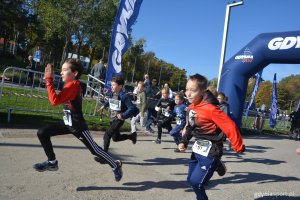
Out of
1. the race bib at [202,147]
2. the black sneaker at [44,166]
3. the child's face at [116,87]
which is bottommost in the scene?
the black sneaker at [44,166]

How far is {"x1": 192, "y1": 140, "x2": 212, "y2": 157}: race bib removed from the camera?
4.11 m

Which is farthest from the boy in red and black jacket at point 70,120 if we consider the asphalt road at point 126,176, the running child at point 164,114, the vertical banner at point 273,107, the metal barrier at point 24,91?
the vertical banner at point 273,107

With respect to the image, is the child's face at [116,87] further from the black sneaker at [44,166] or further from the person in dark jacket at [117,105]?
the black sneaker at [44,166]

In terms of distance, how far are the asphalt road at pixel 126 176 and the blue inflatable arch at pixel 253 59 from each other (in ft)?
18.0

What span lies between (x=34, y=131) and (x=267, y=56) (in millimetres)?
9407

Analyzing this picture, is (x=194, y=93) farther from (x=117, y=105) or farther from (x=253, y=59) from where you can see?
(x=253, y=59)

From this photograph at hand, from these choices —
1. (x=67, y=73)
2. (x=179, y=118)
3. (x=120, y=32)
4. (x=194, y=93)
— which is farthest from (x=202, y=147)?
(x=120, y=32)

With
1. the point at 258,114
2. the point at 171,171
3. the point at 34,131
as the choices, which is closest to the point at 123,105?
the point at 171,171

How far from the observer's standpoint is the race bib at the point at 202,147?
4105 millimetres

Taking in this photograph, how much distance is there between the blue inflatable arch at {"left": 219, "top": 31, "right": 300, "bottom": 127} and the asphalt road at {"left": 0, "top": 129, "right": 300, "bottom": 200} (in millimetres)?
5489

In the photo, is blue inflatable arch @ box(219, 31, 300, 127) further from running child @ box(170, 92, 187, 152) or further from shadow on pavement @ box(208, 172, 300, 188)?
shadow on pavement @ box(208, 172, 300, 188)

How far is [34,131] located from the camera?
8.13 meters

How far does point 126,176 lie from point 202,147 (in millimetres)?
1880

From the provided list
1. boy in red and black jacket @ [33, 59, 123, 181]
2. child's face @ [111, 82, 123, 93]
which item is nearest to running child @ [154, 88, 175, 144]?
child's face @ [111, 82, 123, 93]
